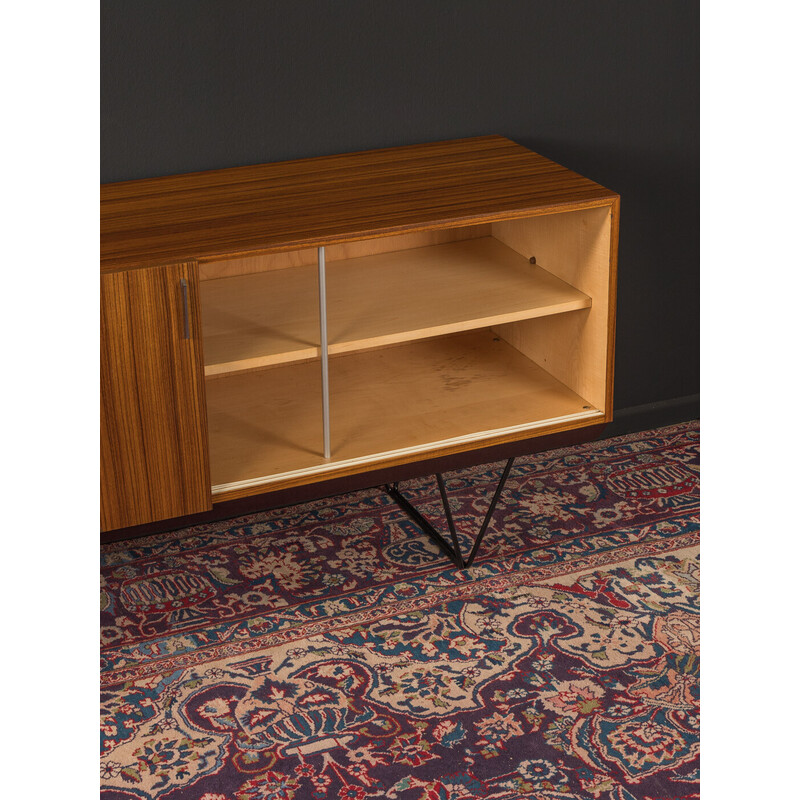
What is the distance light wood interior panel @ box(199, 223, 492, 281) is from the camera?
238 cm

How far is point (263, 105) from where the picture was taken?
2357 mm

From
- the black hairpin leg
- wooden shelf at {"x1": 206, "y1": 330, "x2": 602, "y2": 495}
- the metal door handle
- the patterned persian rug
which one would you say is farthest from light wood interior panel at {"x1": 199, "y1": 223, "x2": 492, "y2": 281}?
the patterned persian rug

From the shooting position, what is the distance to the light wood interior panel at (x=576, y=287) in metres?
2.17

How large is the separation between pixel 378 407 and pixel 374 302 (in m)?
0.25

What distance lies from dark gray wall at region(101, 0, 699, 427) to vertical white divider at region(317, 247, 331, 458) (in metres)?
0.57

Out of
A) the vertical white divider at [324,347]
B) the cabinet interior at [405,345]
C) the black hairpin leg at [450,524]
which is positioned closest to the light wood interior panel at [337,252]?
the cabinet interior at [405,345]

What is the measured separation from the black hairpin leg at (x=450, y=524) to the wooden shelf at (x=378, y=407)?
175 mm

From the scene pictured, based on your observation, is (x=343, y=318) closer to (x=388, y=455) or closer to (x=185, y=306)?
(x=388, y=455)

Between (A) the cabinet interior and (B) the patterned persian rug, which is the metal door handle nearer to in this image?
(A) the cabinet interior

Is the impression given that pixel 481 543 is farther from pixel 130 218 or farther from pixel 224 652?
pixel 130 218

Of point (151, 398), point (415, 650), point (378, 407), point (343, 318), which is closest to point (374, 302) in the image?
point (343, 318)

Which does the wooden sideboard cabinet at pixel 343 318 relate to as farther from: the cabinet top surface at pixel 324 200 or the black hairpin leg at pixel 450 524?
the black hairpin leg at pixel 450 524
